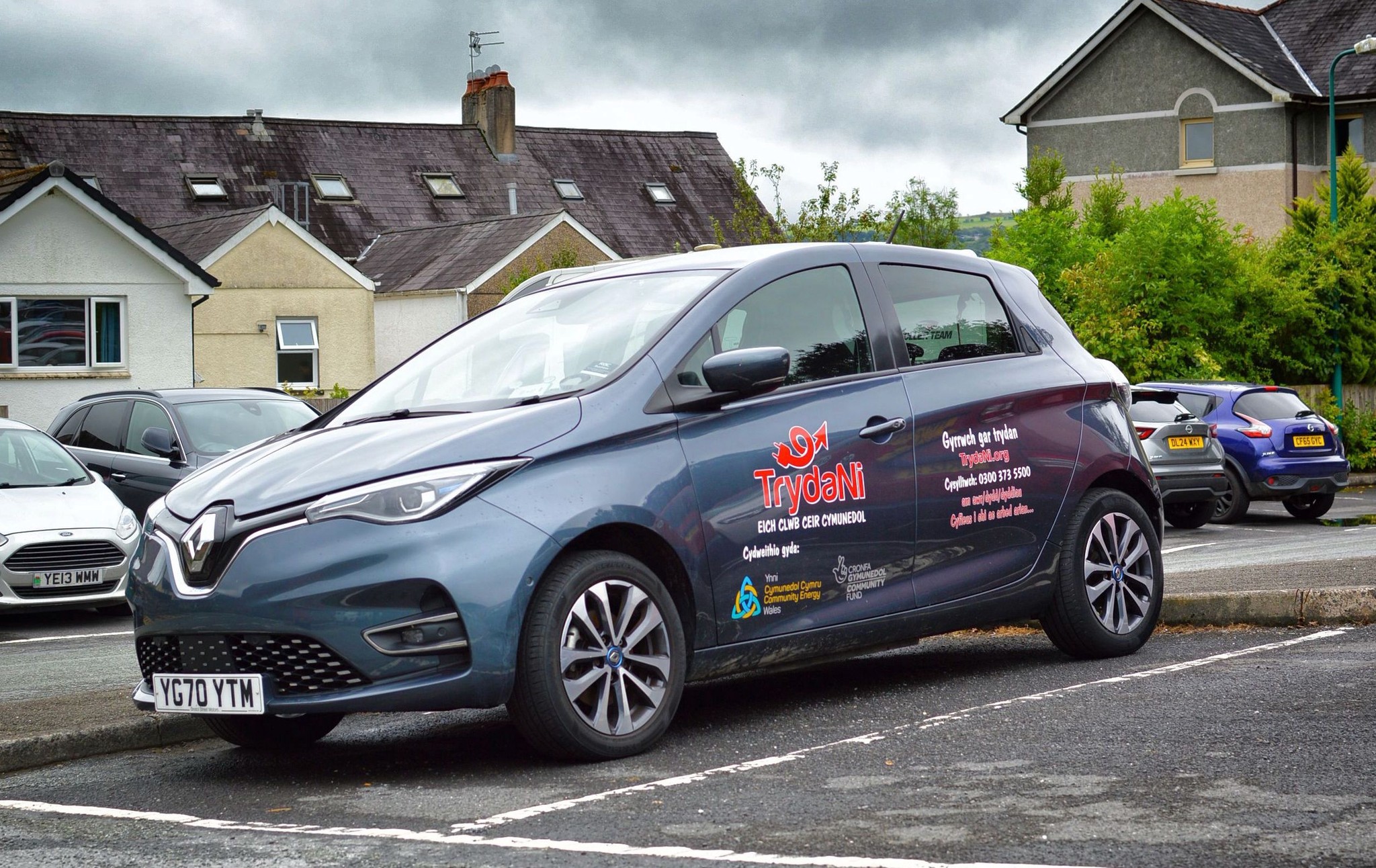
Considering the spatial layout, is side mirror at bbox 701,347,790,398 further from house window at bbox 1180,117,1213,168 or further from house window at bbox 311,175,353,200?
house window at bbox 311,175,353,200

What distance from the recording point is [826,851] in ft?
14.8

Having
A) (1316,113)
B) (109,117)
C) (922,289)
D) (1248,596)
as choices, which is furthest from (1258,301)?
(109,117)

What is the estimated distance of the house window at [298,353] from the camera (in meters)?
38.8

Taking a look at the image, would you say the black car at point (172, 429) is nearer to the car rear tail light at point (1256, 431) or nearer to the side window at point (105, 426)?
the side window at point (105, 426)

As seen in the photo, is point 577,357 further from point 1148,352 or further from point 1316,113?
point 1316,113

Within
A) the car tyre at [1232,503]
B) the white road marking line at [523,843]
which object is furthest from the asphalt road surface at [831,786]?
Result: the car tyre at [1232,503]

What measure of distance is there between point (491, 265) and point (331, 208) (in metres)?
9.40

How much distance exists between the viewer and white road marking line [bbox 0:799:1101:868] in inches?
172

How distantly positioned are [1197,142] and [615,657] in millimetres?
40998

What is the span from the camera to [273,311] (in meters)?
38.4

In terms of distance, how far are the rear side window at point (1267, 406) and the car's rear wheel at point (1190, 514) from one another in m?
1.33

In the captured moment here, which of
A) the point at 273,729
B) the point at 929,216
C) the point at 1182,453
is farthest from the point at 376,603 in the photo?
the point at 929,216

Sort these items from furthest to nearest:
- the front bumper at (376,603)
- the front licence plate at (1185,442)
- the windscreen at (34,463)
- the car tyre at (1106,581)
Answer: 1. the front licence plate at (1185,442)
2. the windscreen at (34,463)
3. the car tyre at (1106,581)
4. the front bumper at (376,603)

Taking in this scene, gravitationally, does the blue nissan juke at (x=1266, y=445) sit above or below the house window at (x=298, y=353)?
below
